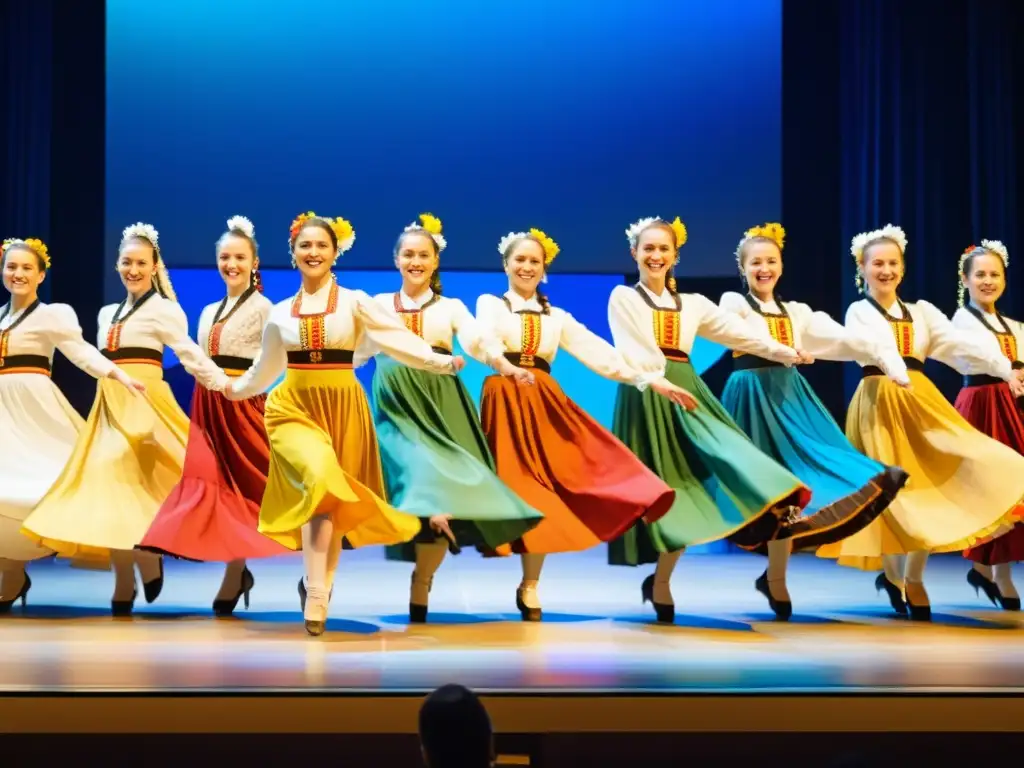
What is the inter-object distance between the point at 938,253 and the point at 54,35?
16.1 ft

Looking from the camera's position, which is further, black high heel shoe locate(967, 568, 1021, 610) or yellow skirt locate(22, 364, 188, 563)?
black high heel shoe locate(967, 568, 1021, 610)

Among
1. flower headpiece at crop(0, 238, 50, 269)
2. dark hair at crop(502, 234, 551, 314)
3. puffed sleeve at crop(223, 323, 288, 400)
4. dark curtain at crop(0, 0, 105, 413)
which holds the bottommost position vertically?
puffed sleeve at crop(223, 323, 288, 400)

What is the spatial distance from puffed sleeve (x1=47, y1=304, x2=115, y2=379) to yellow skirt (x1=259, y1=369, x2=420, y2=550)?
3.06ft

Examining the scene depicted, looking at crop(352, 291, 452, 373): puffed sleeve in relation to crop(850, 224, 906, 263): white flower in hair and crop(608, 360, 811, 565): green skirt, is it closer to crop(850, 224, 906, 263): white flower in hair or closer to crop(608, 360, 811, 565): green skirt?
crop(608, 360, 811, 565): green skirt

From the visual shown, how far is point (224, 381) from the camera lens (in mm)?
5133

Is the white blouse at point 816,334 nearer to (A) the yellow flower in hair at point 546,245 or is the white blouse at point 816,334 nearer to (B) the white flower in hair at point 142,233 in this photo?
(A) the yellow flower in hair at point 546,245

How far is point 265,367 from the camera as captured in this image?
4.91 meters

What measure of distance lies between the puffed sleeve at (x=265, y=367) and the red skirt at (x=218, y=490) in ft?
1.38

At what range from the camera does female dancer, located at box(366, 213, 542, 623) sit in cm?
484

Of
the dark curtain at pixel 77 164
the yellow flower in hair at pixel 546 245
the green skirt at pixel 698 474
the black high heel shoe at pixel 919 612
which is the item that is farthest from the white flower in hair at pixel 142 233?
the black high heel shoe at pixel 919 612

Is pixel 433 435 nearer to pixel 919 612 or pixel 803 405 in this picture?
pixel 803 405

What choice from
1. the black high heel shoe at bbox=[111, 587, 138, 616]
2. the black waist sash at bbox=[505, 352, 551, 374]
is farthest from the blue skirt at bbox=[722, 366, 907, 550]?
the black high heel shoe at bbox=[111, 587, 138, 616]

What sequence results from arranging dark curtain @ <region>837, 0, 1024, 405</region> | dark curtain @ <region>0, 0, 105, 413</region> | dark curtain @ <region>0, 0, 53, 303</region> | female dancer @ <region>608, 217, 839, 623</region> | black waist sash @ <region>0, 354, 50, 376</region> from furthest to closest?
dark curtain @ <region>0, 0, 105, 413</region>, dark curtain @ <region>837, 0, 1024, 405</region>, dark curtain @ <region>0, 0, 53, 303</region>, black waist sash @ <region>0, 354, 50, 376</region>, female dancer @ <region>608, 217, 839, 623</region>

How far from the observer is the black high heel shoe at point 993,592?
5.62 metres
